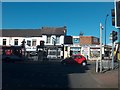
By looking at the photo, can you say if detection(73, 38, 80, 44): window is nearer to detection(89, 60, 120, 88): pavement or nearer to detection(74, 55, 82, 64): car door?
detection(74, 55, 82, 64): car door

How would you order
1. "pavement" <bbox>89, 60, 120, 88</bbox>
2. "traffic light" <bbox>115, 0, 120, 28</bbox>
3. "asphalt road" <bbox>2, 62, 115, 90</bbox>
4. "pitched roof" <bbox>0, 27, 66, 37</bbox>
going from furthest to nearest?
1. "pitched roof" <bbox>0, 27, 66, 37</bbox>
2. "pavement" <bbox>89, 60, 120, 88</bbox>
3. "asphalt road" <bbox>2, 62, 115, 90</bbox>
4. "traffic light" <bbox>115, 0, 120, 28</bbox>

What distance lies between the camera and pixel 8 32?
3120 inches

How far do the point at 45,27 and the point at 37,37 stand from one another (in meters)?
4.94

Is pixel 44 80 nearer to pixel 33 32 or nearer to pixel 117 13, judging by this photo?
pixel 117 13

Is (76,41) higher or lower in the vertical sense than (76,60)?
higher

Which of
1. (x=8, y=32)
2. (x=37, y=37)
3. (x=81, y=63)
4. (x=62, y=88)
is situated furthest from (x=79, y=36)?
(x=62, y=88)

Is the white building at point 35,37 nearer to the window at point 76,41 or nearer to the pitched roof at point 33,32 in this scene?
the pitched roof at point 33,32

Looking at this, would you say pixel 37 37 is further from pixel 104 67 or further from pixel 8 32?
pixel 104 67

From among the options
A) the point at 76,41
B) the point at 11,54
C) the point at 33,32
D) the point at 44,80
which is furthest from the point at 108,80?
the point at 33,32

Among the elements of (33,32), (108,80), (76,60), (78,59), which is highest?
(33,32)

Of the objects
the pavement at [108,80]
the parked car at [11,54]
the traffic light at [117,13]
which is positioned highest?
the traffic light at [117,13]

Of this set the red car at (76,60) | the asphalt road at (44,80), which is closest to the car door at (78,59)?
the red car at (76,60)

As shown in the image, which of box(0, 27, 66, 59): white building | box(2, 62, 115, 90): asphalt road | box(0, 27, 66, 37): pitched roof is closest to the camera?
box(2, 62, 115, 90): asphalt road

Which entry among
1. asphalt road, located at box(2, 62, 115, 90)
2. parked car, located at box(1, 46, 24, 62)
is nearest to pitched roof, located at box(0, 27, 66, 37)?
parked car, located at box(1, 46, 24, 62)
